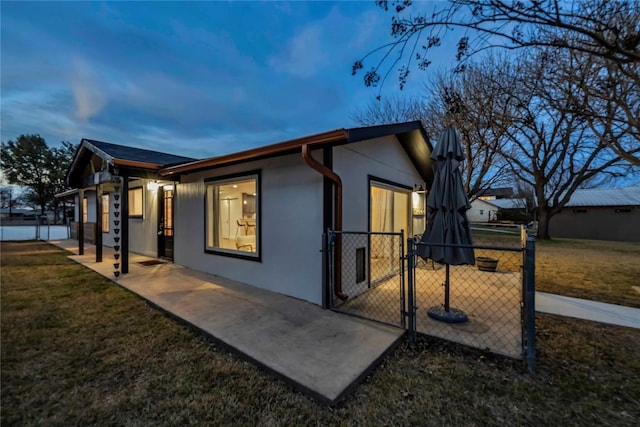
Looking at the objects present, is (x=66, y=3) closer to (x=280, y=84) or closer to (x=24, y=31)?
(x=24, y=31)

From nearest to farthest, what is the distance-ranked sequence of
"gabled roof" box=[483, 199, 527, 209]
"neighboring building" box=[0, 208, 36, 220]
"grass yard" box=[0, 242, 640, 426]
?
"grass yard" box=[0, 242, 640, 426]
"gabled roof" box=[483, 199, 527, 209]
"neighboring building" box=[0, 208, 36, 220]

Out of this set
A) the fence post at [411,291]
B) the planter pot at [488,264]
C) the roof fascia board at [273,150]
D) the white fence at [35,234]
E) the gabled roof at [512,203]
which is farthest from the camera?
the gabled roof at [512,203]

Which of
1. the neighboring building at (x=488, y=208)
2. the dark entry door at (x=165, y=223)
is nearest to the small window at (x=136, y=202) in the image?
the dark entry door at (x=165, y=223)

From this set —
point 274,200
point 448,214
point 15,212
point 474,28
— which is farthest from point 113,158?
point 15,212

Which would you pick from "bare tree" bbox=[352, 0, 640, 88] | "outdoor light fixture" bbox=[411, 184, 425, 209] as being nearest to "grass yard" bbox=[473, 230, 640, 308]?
"outdoor light fixture" bbox=[411, 184, 425, 209]

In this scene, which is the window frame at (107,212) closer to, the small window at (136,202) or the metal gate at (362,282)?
the small window at (136,202)

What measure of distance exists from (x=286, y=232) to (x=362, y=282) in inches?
62.5

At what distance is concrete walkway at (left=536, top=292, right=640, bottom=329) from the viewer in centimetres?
362

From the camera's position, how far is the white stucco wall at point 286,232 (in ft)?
13.1

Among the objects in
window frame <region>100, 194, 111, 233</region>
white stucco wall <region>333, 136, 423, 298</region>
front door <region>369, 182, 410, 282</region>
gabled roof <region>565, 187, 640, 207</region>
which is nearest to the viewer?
white stucco wall <region>333, 136, 423, 298</region>

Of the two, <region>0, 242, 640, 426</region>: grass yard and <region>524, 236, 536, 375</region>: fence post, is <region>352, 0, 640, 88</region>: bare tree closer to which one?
<region>524, 236, 536, 375</region>: fence post

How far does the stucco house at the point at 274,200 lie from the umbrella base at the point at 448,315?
1.44 meters

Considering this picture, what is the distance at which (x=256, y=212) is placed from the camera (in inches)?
188

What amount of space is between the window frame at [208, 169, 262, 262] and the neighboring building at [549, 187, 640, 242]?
24.1 m
